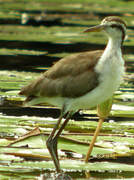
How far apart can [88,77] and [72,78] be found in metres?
0.16

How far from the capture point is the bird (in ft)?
14.7

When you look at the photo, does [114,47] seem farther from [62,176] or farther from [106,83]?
[62,176]

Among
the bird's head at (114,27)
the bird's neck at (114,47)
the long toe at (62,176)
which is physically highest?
the bird's head at (114,27)

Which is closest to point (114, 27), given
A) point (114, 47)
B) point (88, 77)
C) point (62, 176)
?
point (114, 47)

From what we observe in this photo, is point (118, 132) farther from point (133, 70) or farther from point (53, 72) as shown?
point (133, 70)

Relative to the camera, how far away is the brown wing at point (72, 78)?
4547 mm

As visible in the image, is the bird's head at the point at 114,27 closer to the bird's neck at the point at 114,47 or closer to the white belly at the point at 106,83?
the bird's neck at the point at 114,47

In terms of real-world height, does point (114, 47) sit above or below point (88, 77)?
above

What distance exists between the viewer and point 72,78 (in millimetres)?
4641

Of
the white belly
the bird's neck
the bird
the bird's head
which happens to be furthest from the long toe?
the bird's head

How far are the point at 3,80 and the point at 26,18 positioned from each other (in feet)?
33.1

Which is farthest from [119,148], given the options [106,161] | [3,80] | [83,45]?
[83,45]

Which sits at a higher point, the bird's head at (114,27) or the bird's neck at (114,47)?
the bird's head at (114,27)

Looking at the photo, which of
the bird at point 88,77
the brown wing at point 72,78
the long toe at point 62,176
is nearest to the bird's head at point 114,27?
the bird at point 88,77
